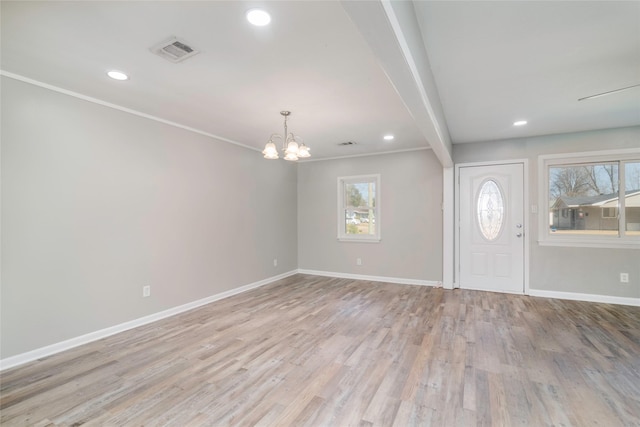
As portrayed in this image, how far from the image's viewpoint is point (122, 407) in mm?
1960

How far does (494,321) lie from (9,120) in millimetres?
5380

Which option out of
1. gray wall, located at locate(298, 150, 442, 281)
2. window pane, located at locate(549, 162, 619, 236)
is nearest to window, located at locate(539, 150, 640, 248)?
window pane, located at locate(549, 162, 619, 236)

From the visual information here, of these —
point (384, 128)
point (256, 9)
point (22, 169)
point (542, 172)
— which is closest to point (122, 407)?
point (22, 169)

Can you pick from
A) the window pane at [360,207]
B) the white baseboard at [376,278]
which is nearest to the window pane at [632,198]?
the white baseboard at [376,278]

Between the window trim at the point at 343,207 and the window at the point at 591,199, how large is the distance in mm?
2620

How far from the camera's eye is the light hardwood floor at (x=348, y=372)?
1871 millimetres

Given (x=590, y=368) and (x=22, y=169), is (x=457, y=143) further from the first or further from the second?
(x=22, y=169)

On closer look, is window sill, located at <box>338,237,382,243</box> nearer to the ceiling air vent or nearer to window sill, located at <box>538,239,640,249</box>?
window sill, located at <box>538,239,640,249</box>

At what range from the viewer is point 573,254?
171 inches

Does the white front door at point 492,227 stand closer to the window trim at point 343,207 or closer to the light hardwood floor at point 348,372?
the light hardwood floor at point 348,372

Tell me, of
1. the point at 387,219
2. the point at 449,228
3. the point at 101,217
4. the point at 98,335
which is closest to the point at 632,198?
the point at 449,228

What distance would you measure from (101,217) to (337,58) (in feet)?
9.65

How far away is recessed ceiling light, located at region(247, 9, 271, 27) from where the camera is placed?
171 cm

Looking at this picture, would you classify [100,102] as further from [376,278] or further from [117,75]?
[376,278]
